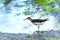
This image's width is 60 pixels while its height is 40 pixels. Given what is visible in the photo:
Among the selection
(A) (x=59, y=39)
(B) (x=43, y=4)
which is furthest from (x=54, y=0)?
(A) (x=59, y=39)

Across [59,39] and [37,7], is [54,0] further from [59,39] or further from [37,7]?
[59,39]

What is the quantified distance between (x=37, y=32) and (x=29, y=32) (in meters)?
0.09

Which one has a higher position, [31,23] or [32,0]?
[32,0]

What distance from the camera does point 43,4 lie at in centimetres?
243

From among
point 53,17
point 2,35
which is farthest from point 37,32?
point 2,35

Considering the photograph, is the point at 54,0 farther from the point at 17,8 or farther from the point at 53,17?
the point at 17,8

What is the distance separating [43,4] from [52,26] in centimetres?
28

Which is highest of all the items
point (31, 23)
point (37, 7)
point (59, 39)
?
point (37, 7)

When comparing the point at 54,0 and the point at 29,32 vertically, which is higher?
the point at 54,0

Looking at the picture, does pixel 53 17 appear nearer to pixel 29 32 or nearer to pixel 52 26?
pixel 52 26

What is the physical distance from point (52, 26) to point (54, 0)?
31cm

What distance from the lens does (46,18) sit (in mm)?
2406

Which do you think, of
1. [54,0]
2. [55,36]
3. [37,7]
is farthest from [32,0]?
[55,36]

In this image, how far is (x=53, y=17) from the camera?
7.93 feet
